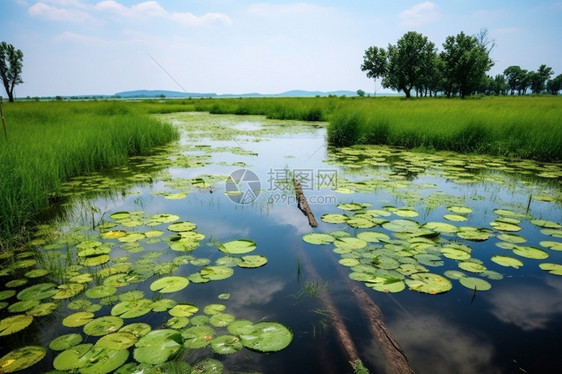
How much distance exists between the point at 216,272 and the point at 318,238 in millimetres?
1075

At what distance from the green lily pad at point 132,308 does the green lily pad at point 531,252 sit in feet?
9.91

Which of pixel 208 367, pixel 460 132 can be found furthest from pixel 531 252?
pixel 460 132

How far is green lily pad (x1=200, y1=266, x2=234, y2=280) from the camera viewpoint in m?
2.28

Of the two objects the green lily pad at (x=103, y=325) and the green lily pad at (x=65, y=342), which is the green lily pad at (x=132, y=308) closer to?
the green lily pad at (x=103, y=325)

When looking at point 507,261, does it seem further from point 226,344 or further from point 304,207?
point 226,344

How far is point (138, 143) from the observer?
24.9 ft

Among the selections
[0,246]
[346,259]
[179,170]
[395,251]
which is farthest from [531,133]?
[0,246]

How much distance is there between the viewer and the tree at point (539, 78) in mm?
70500

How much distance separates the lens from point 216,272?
2.34m

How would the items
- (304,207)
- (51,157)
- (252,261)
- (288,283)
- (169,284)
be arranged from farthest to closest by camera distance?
(51,157)
(304,207)
(252,261)
(288,283)
(169,284)

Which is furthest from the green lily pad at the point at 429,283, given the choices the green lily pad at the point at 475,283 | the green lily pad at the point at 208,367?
the green lily pad at the point at 208,367

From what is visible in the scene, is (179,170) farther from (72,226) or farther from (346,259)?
(346,259)

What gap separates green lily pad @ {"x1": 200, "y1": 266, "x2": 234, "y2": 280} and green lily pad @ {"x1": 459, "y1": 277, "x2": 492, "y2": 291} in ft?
5.79

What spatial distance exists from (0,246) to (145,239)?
1.27 metres
